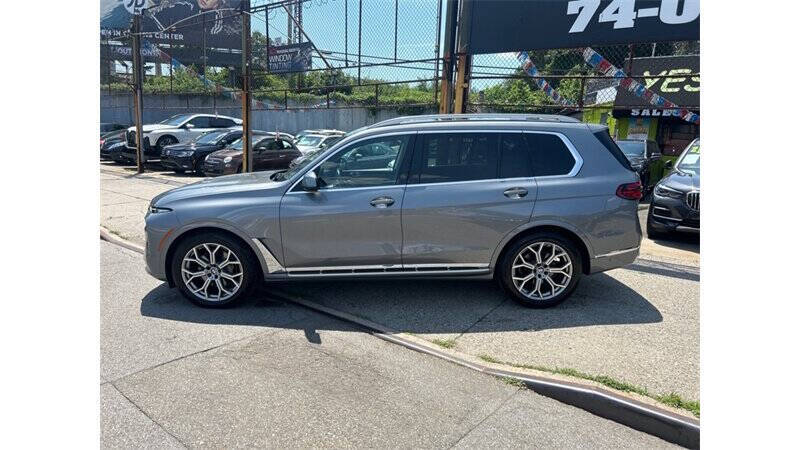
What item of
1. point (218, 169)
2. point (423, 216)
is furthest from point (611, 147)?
point (218, 169)

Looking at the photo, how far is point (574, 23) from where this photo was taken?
681cm

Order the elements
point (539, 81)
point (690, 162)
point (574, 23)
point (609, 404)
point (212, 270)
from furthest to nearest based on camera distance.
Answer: point (539, 81)
point (690, 162)
point (574, 23)
point (212, 270)
point (609, 404)

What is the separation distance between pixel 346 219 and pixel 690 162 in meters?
6.33

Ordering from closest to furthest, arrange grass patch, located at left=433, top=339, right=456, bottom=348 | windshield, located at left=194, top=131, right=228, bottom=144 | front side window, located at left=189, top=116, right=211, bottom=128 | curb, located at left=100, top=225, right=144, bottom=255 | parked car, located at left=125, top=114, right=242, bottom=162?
grass patch, located at left=433, top=339, right=456, bottom=348, curb, located at left=100, top=225, right=144, bottom=255, windshield, located at left=194, top=131, right=228, bottom=144, parked car, located at left=125, top=114, right=242, bottom=162, front side window, located at left=189, top=116, right=211, bottom=128

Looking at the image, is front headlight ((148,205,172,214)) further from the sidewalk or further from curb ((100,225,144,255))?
curb ((100,225,144,255))

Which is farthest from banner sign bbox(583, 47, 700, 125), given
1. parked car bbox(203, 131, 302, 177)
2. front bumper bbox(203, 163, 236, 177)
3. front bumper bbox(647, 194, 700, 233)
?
front bumper bbox(203, 163, 236, 177)

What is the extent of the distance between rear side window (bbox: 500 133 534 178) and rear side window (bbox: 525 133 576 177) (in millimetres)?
57

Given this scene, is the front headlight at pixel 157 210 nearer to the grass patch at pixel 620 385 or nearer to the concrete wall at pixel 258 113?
the grass patch at pixel 620 385

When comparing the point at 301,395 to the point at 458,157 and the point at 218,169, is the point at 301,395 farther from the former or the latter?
the point at 218,169

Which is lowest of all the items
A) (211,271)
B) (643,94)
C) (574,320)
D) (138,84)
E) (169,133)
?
(574,320)

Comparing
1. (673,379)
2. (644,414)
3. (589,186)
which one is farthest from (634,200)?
(644,414)

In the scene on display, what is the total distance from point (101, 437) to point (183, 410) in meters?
0.44

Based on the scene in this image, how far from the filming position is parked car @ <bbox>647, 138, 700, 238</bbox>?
7.12 metres

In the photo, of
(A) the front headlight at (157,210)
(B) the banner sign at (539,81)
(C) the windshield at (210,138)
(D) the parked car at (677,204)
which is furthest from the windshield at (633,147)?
(C) the windshield at (210,138)
